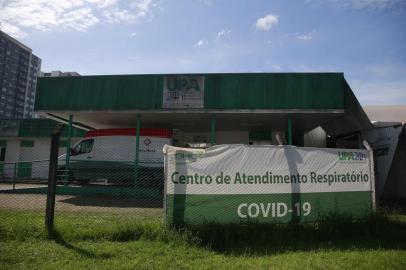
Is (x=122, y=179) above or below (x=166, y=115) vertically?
below

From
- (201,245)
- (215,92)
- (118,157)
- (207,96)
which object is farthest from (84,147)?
(201,245)

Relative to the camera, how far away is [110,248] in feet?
17.6

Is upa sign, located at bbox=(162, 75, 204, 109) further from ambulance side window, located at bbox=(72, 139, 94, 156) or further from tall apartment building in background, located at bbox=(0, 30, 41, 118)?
tall apartment building in background, located at bbox=(0, 30, 41, 118)

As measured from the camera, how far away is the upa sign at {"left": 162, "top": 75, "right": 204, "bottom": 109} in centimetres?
1404

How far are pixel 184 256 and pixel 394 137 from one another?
36.3 ft

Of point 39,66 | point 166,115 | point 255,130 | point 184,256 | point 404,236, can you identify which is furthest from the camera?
point 39,66

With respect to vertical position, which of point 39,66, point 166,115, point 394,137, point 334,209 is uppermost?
point 39,66

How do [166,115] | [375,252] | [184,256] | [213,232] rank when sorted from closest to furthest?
[184,256]
[375,252]
[213,232]
[166,115]

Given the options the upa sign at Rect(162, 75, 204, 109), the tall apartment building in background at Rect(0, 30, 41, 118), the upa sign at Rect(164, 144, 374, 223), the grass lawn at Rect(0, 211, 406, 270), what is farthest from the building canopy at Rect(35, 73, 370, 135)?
the tall apartment building in background at Rect(0, 30, 41, 118)

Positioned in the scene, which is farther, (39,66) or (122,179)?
(39,66)

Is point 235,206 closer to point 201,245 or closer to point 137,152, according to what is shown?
point 201,245

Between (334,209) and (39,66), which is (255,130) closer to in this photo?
(334,209)

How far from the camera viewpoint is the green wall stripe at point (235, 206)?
6.30 m

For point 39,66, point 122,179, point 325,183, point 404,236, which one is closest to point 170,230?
point 325,183
